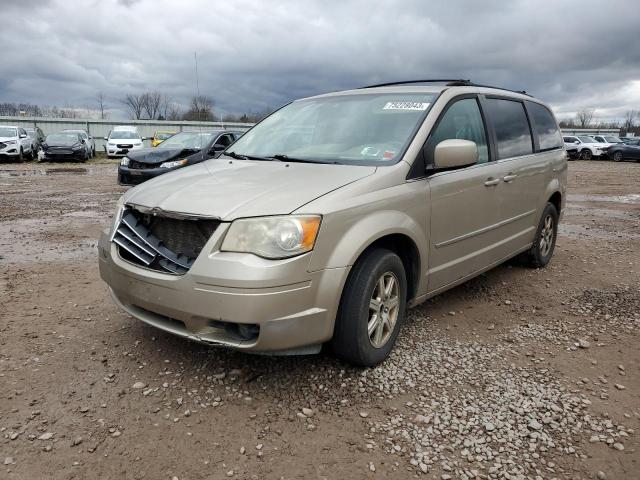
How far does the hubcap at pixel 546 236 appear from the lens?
5.36 meters

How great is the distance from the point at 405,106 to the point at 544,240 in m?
2.72

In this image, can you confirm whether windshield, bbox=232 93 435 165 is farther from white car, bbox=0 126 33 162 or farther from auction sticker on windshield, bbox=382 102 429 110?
white car, bbox=0 126 33 162

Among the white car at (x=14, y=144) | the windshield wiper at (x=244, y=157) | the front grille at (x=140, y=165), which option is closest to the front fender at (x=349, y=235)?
the windshield wiper at (x=244, y=157)

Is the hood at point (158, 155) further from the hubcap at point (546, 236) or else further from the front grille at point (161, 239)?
the front grille at point (161, 239)

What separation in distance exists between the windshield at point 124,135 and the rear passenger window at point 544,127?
23.1 m

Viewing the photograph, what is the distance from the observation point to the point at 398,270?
3143 mm

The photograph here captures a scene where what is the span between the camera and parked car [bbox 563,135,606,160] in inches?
1232

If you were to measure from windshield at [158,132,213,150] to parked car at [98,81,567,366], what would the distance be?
6.78 metres

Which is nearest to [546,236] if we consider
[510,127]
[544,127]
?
[544,127]

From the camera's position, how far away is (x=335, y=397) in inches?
111

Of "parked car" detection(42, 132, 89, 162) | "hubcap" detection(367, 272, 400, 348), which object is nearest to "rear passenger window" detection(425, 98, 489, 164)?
"hubcap" detection(367, 272, 400, 348)

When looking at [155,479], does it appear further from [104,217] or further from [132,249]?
[104,217]

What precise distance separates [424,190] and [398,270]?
0.57 meters

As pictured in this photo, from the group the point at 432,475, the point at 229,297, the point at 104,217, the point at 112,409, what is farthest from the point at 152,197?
the point at 104,217
